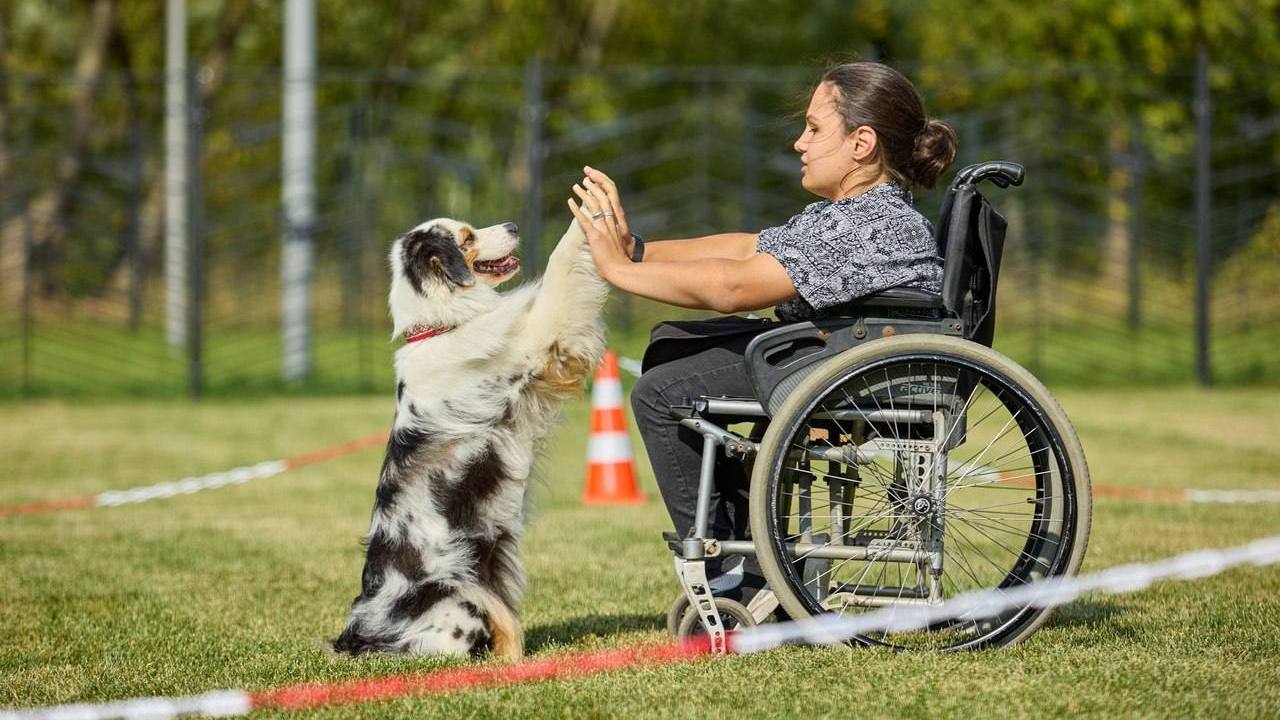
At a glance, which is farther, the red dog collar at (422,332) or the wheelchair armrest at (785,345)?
the red dog collar at (422,332)

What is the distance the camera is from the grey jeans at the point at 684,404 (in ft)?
12.2

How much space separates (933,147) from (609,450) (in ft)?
12.3

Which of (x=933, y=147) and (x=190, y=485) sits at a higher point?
(x=933, y=147)

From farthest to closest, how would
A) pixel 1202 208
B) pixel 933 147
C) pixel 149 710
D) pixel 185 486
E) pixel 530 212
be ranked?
pixel 1202 208 → pixel 530 212 → pixel 185 486 → pixel 933 147 → pixel 149 710

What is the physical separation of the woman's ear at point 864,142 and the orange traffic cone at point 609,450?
340 cm

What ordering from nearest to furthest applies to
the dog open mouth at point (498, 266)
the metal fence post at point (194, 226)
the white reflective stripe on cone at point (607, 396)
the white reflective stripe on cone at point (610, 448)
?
the dog open mouth at point (498, 266) → the white reflective stripe on cone at point (607, 396) → the white reflective stripe on cone at point (610, 448) → the metal fence post at point (194, 226)

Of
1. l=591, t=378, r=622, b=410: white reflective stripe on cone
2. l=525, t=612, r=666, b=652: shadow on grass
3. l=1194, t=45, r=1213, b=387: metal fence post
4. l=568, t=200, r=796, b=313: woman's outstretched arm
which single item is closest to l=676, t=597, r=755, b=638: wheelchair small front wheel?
l=525, t=612, r=666, b=652: shadow on grass

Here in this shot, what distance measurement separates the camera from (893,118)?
12.1ft

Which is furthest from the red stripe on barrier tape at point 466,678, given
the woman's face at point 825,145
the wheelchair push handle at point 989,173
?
the wheelchair push handle at point 989,173

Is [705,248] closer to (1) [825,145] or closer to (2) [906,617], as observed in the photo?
(1) [825,145]

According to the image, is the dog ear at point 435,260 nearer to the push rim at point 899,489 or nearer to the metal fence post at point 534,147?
the push rim at point 899,489

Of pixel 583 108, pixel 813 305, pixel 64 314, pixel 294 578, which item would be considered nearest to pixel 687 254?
pixel 813 305

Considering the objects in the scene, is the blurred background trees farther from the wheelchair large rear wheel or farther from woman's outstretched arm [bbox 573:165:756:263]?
the wheelchair large rear wheel

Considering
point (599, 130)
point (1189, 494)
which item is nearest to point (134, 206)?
point (599, 130)
